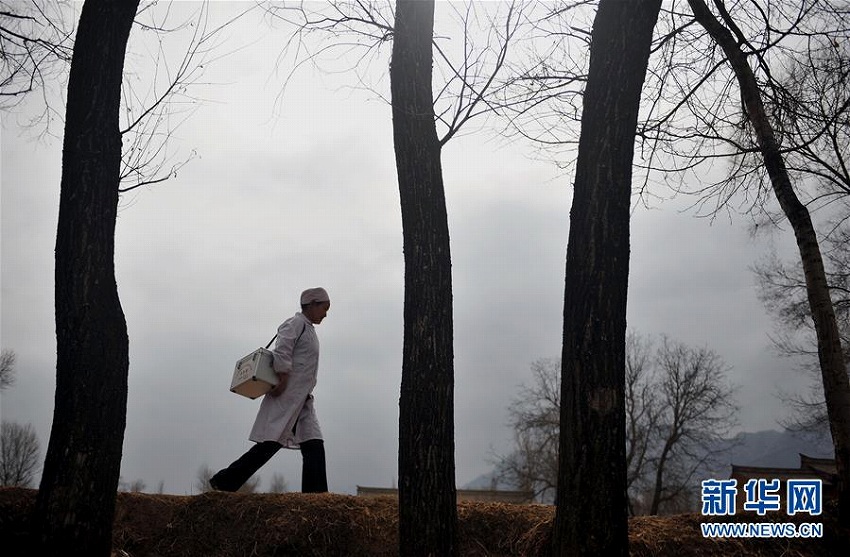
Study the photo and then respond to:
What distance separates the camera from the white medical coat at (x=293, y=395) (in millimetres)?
7375

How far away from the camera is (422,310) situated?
16.7ft

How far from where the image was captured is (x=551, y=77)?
7.71 meters

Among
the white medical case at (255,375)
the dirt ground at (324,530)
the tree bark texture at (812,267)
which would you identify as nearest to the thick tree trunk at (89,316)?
the dirt ground at (324,530)

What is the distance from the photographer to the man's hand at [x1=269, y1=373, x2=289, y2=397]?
7.41 m

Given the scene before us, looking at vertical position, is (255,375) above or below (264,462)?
above

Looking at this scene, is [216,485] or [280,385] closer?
[216,485]

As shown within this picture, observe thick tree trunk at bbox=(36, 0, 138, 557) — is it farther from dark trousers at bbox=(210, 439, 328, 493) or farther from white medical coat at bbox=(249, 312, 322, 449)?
white medical coat at bbox=(249, 312, 322, 449)

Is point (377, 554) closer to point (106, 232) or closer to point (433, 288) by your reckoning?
point (433, 288)

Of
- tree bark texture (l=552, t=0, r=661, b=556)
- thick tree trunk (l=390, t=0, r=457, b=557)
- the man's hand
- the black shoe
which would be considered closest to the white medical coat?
the man's hand

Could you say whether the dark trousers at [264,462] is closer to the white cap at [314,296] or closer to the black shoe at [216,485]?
the black shoe at [216,485]

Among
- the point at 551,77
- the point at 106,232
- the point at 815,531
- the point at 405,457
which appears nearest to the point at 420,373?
the point at 405,457

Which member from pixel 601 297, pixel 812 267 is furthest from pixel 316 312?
pixel 812 267

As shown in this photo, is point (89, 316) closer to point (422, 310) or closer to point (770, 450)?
point (422, 310)

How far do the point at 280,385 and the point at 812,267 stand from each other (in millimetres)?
5237
